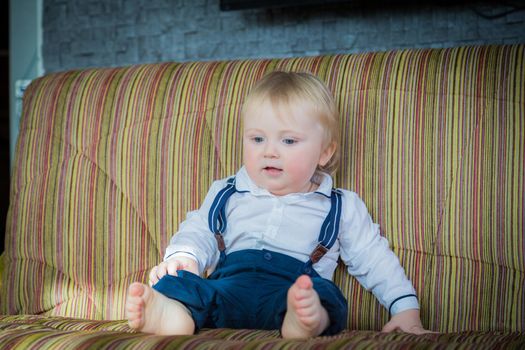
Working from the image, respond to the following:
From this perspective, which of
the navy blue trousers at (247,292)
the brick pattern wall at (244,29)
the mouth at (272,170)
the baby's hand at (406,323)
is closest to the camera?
the navy blue trousers at (247,292)

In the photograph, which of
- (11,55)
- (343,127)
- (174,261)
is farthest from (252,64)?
(11,55)

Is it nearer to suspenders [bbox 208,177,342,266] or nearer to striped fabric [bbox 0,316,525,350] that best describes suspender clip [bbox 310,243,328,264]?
suspenders [bbox 208,177,342,266]

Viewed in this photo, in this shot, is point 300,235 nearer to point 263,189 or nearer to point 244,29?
point 263,189

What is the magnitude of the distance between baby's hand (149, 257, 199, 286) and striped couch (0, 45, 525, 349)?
12 cm

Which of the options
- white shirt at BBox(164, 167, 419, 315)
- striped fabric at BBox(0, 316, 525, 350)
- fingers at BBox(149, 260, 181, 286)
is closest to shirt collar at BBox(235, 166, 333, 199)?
white shirt at BBox(164, 167, 419, 315)

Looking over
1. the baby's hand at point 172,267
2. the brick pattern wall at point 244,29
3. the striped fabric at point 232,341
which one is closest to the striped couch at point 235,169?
the striped fabric at point 232,341

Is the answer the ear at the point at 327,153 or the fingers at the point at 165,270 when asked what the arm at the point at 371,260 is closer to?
the ear at the point at 327,153

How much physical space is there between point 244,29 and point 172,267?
1181 millimetres

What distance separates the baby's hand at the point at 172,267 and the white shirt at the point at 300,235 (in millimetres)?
20

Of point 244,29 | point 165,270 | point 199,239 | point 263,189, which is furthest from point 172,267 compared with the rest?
point 244,29

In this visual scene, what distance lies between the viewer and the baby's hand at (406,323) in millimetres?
1389

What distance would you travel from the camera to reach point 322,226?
1500 mm

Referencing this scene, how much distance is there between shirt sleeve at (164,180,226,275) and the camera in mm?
1478

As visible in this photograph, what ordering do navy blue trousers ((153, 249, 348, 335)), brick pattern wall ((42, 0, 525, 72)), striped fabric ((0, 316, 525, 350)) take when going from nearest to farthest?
striped fabric ((0, 316, 525, 350))
navy blue trousers ((153, 249, 348, 335))
brick pattern wall ((42, 0, 525, 72))
